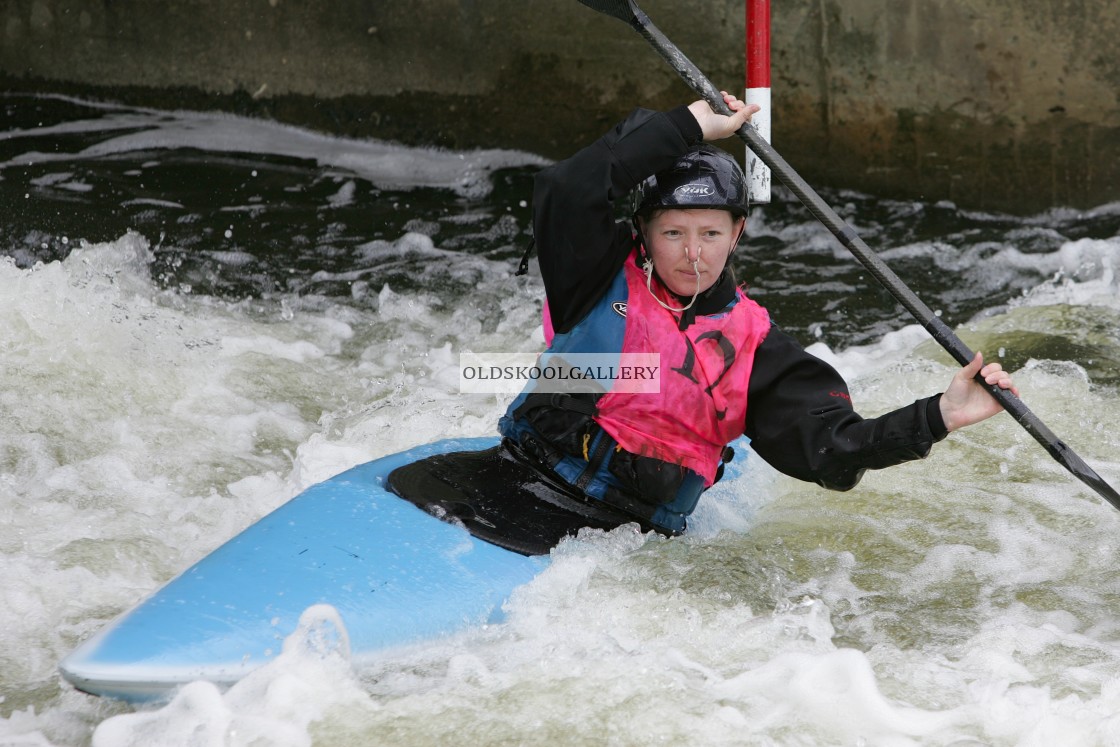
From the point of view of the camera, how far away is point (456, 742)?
7.30 feet

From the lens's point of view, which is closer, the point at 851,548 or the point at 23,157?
the point at 851,548

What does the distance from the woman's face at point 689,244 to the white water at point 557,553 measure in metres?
0.60

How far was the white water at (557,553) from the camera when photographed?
91.2 inches

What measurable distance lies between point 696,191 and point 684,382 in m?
0.41

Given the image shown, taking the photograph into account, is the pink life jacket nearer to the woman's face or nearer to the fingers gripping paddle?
the woman's face

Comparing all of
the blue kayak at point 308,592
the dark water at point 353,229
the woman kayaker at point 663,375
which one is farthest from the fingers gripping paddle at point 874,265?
the dark water at point 353,229

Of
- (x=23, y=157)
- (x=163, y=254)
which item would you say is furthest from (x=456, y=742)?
(x=23, y=157)

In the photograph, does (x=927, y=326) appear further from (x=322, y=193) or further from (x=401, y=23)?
(x=401, y=23)

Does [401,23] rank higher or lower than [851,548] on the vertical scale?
higher

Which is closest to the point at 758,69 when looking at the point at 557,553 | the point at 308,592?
the point at 557,553

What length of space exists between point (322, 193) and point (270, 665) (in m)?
4.84

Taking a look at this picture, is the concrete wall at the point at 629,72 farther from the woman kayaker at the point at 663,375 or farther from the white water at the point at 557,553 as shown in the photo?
the woman kayaker at the point at 663,375

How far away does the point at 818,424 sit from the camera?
254 cm

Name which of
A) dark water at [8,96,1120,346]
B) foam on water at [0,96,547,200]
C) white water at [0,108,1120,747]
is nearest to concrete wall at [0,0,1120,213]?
foam on water at [0,96,547,200]
